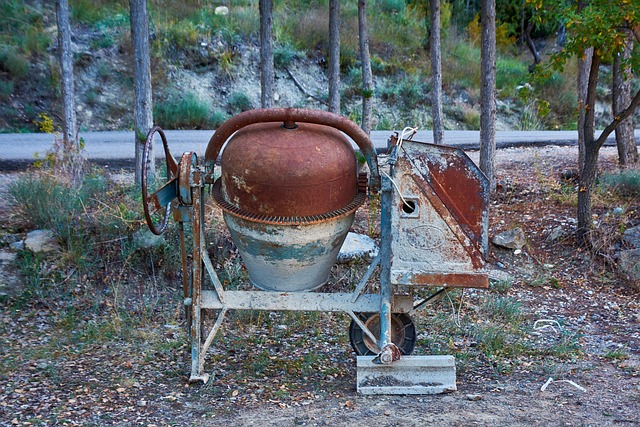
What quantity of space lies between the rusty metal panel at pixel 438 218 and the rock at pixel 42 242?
3734 mm

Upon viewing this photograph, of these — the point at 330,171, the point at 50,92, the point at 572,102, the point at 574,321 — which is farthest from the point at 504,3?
the point at 330,171

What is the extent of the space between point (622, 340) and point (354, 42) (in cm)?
1449

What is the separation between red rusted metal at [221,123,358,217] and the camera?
4.15m

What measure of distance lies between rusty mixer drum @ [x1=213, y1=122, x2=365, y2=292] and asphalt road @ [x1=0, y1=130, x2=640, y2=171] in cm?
568

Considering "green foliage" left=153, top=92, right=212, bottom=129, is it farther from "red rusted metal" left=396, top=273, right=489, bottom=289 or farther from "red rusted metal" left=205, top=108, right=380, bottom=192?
"red rusted metal" left=396, top=273, right=489, bottom=289

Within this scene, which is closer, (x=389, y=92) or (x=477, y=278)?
(x=477, y=278)

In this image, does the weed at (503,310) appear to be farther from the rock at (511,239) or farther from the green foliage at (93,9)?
the green foliage at (93,9)

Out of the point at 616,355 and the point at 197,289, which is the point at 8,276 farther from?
the point at 616,355

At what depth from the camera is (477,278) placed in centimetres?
418

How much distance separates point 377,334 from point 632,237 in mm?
3771

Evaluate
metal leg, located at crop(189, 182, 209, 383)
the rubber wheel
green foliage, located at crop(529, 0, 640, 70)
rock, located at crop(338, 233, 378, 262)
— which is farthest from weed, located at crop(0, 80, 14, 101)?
the rubber wheel

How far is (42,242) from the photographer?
20.6 feet

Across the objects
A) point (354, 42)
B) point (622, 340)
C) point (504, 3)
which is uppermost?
point (504, 3)

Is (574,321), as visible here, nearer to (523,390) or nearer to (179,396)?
(523,390)
